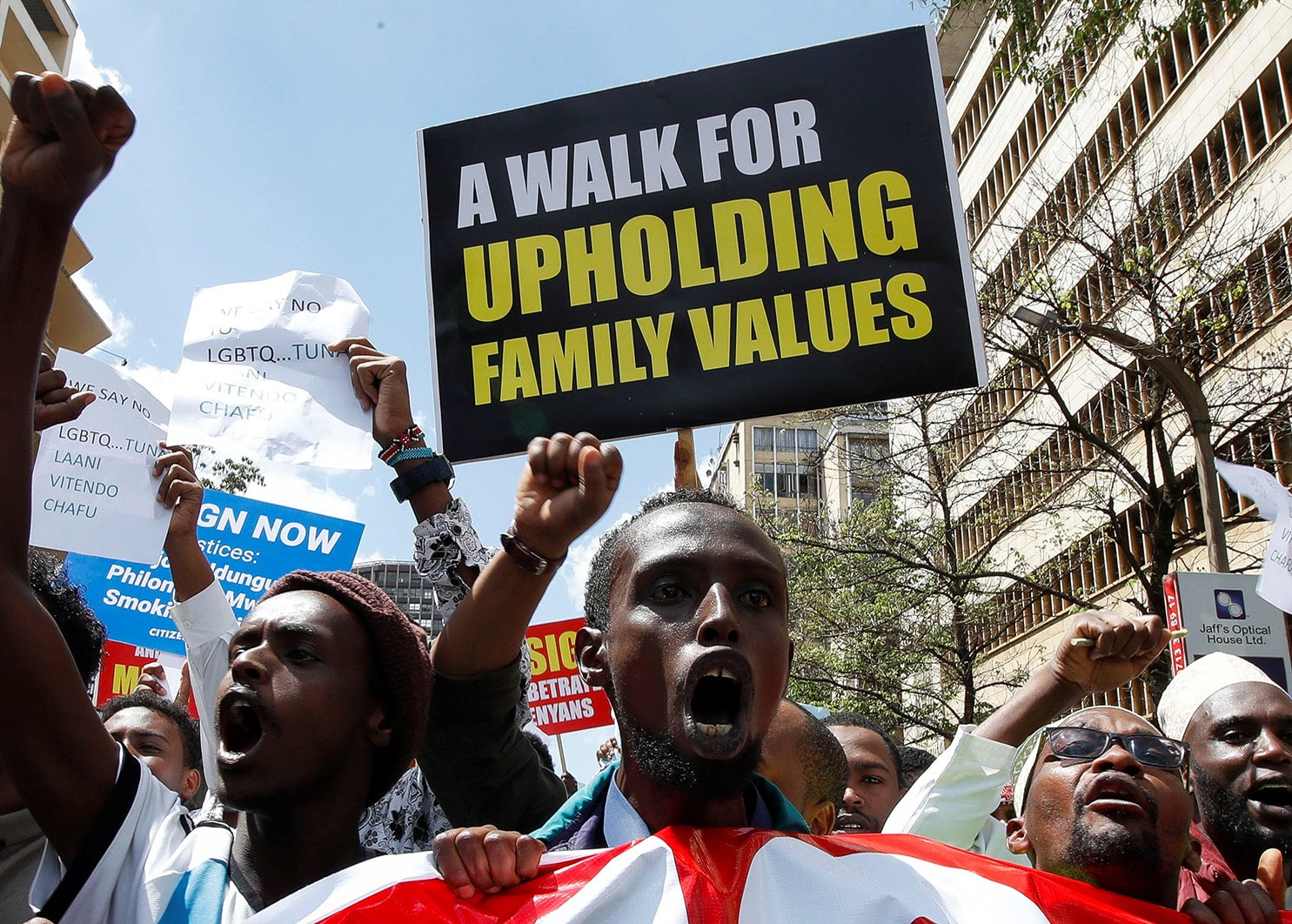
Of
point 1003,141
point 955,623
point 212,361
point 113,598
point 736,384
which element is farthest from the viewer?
point 1003,141

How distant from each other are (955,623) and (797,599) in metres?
2.22

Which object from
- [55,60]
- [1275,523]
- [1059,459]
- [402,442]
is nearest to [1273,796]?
[1275,523]

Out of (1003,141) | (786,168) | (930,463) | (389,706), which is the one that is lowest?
(389,706)

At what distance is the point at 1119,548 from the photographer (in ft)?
65.9

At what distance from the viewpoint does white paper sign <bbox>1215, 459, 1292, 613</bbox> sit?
12.6ft

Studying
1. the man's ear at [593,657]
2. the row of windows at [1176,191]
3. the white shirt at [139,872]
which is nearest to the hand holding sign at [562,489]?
the man's ear at [593,657]

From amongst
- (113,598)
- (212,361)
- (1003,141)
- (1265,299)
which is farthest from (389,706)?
(1003,141)

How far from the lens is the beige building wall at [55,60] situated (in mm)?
24578

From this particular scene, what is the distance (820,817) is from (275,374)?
2.00 meters

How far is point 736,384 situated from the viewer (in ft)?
10.3

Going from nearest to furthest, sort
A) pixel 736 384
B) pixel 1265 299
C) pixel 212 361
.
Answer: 1. pixel 736 384
2. pixel 212 361
3. pixel 1265 299

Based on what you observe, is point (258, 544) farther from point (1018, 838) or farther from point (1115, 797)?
point (1115, 797)

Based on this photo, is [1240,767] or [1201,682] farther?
[1201,682]

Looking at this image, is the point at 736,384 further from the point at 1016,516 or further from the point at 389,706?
the point at 1016,516
